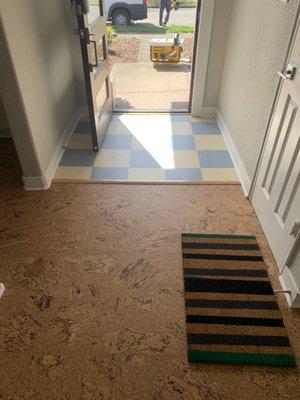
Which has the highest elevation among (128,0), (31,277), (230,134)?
(128,0)

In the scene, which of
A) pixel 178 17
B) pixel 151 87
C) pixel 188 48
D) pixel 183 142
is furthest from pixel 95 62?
pixel 178 17

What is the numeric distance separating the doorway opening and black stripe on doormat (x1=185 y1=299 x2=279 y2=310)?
8.14ft

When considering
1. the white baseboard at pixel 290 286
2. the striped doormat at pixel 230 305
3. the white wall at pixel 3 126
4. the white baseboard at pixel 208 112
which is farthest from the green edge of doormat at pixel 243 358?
the white wall at pixel 3 126

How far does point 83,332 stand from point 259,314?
2.92 feet

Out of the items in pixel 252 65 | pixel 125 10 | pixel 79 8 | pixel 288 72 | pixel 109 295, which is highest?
pixel 79 8

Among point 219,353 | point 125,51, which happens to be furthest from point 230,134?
point 125,51

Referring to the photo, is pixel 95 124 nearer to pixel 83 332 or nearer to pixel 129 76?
pixel 83 332

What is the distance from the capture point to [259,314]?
1503 millimetres

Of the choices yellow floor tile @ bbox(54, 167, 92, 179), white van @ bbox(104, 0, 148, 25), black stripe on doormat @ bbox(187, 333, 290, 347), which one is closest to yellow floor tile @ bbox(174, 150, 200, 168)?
yellow floor tile @ bbox(54, 167, 92, 179)

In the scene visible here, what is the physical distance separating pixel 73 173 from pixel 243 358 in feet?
6.12

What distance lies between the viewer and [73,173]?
8.30ft

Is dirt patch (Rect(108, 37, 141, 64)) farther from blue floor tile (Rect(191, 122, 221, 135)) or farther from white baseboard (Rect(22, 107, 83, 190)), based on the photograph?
white baseboard (Rect(22, 107, 83, 190))

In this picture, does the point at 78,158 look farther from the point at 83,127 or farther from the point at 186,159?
the point at 186,159

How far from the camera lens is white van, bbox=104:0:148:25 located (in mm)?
7055
